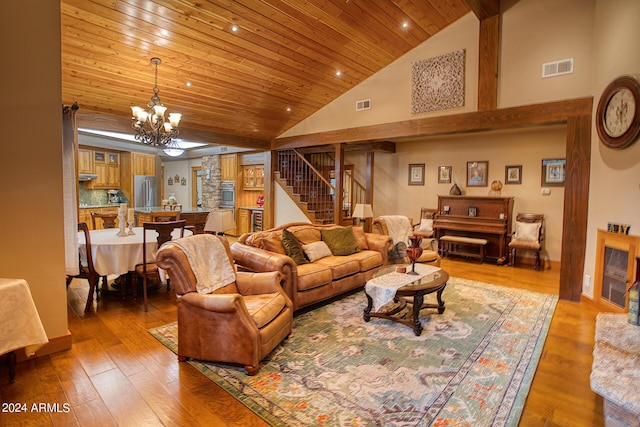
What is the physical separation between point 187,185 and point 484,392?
11019mm

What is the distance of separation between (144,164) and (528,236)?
32.3 ft

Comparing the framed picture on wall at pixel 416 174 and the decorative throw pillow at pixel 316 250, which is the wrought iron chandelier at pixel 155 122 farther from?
the framed picture on wall at pixel 416 174

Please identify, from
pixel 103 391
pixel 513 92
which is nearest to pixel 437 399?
pixel 103 391

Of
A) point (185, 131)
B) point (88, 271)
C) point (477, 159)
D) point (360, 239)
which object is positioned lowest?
point (88, 271)

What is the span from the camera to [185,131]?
6.47 m

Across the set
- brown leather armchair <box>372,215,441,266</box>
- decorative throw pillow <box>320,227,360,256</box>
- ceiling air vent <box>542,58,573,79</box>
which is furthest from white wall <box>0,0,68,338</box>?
ceiling air vent <box>542,58,573,79</box>

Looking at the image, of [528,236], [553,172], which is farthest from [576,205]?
[553,172]

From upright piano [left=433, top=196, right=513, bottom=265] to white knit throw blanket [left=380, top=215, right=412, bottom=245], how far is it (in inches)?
75.1

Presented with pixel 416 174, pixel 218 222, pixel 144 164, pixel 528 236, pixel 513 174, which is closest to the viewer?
pixel 218 222

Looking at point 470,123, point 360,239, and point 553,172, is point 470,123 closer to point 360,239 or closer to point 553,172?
point 553,172

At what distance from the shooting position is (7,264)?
2439 millimetres

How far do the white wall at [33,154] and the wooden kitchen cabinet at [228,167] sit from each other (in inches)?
272

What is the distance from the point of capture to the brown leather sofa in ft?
11.3

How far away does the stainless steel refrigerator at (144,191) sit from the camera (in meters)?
9.29
